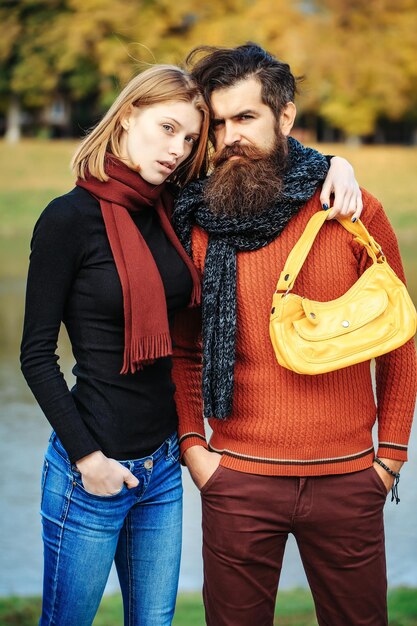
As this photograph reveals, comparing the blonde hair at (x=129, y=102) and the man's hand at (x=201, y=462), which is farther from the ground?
the blonde hair at (x=129, y=102)

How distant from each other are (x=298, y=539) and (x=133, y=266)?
930 millimetres

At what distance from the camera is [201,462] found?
2.58 m

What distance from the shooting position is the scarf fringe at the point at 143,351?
2.31 m

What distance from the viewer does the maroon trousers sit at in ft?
8.16

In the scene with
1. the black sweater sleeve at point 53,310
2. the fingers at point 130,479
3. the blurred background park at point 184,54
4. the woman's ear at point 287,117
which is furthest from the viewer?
the blurred background park at point 184,54

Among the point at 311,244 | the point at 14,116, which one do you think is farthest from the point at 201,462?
the point at 14,116

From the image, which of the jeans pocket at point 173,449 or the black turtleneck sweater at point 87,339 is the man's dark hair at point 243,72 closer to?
the black turtleneck sweater at point 87,339

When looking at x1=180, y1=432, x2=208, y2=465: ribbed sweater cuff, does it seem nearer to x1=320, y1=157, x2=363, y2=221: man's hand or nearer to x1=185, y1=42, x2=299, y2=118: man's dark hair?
x1=320, y1=157, x2=363, y2=221: man's hand

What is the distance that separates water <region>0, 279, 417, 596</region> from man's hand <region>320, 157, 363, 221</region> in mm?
2226

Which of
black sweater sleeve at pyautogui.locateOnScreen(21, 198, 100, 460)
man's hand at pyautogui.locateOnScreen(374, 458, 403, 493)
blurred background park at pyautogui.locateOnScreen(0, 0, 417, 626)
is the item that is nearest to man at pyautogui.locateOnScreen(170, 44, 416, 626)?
man's hand at pyautogui.locateOnScreen(374, 458, 403, 493)

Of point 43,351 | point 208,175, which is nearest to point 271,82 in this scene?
point 208,175

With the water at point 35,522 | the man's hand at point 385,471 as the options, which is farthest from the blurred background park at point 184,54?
the man's hand at point 385,471

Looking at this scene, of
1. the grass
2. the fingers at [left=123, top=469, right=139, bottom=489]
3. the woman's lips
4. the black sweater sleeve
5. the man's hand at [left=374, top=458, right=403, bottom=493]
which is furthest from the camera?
the grass

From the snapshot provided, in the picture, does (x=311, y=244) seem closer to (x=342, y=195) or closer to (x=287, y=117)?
(x=342, y=195)
